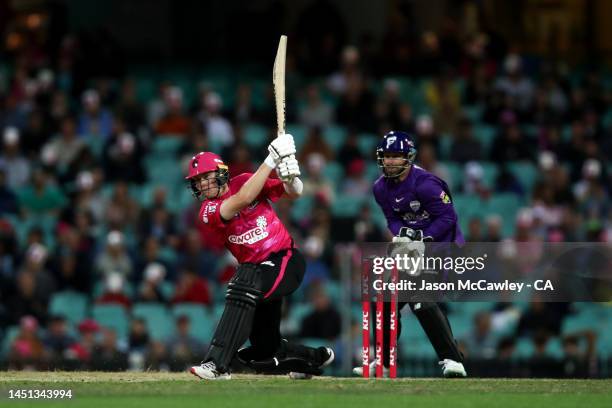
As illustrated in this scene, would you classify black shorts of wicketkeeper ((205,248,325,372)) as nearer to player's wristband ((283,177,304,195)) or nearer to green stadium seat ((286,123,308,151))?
player's wristband ((283,177,304,195))

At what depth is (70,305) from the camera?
1888 centimetres

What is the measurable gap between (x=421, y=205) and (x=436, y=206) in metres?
0.14

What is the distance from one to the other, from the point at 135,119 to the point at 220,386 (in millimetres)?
10585

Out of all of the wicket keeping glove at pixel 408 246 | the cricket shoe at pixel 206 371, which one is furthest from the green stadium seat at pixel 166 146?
the cricket shoe at pixel 206 371

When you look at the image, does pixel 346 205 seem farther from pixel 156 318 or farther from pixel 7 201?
pixel 7 201

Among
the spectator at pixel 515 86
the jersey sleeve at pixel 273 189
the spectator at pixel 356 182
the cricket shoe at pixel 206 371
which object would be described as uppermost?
the spectator at pixel 515 86

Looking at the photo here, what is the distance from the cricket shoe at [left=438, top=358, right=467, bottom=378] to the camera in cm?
1268

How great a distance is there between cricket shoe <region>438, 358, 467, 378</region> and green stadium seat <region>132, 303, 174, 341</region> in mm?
6047

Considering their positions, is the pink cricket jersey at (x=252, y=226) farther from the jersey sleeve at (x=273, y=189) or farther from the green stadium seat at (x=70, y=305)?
the green stadium seat at (x=70, y=305)

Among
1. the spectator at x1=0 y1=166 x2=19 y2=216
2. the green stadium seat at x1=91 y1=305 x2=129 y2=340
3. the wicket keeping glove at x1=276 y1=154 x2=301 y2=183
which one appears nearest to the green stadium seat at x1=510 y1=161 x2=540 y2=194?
the green stadium seat at x1=91 y1=305 x2=129 y2=340

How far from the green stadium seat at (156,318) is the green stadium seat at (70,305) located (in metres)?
0.72

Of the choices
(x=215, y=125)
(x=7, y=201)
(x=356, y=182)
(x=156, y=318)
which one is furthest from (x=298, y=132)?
(x=156, y=318)

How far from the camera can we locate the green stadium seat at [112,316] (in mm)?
18391

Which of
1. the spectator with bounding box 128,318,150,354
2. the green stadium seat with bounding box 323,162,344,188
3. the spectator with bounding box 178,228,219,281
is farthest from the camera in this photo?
the green stadium seat with bounding box 323,162,344,188
